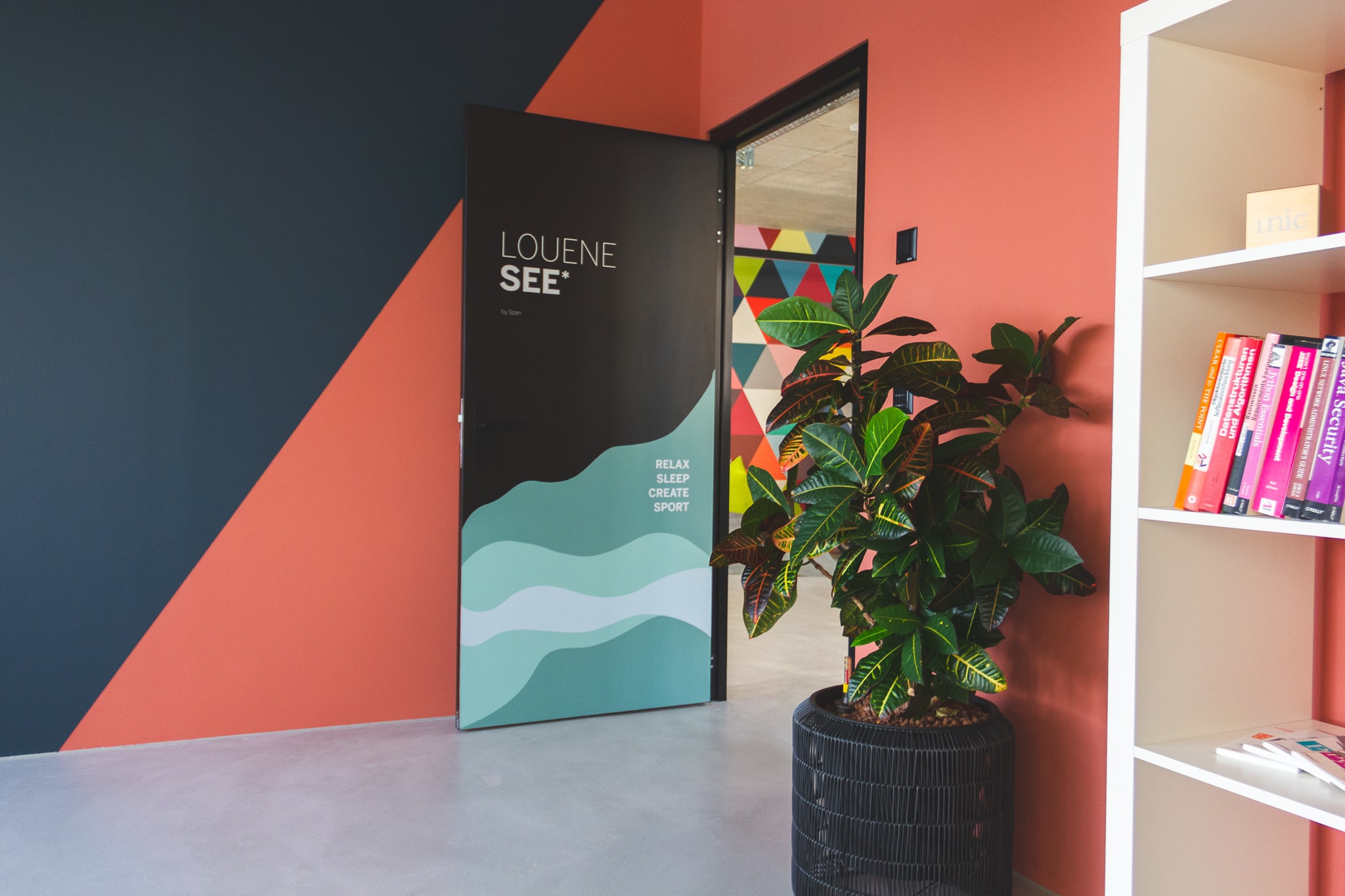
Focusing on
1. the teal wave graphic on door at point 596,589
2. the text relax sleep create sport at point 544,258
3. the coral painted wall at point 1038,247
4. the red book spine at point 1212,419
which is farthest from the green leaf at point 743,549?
the text relax sleep create sport at point 544,258

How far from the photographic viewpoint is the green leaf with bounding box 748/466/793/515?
86.8 inches

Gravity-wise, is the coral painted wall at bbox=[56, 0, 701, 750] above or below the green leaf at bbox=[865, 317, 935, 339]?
below

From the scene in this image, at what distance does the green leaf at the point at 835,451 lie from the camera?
188cm

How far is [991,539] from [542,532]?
1902 millimetres

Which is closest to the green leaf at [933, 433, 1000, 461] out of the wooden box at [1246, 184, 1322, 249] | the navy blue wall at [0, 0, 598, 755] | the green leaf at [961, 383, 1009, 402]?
the green leaf at [961, 383, 1009, 402]

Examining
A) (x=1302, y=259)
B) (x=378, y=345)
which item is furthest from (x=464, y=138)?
(x=1302, y=259)

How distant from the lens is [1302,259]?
1316 mm

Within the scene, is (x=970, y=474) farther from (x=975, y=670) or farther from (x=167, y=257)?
(x=167, y=257)

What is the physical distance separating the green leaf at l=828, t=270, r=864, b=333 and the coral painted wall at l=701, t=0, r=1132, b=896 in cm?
46

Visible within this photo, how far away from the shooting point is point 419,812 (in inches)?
102

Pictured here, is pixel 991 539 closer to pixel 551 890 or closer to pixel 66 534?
pixel 551 890

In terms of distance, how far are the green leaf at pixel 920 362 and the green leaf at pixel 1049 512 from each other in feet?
1.10

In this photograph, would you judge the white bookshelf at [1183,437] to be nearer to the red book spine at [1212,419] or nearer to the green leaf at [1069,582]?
the red book spine at [1212,419]

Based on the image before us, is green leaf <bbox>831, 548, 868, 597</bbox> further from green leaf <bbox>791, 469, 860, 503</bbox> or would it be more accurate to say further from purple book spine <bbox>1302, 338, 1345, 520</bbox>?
purple book spine <bbox>1302, 338, 1345, 520</bbox>
